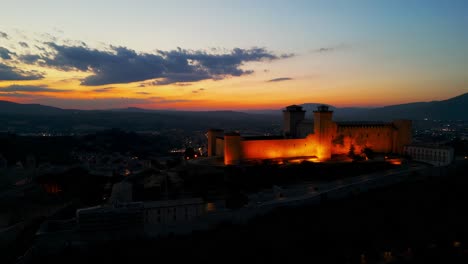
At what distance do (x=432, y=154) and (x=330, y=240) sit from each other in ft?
47.4

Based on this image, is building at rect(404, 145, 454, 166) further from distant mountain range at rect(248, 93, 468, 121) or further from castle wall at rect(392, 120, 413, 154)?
distant mountain range at rect(248, 93, 468, 121)

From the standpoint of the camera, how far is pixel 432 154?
913 inches

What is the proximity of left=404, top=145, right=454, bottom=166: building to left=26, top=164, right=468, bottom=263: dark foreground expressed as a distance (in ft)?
23.7

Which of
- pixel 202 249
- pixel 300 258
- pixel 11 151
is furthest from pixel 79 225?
pixel 11 151

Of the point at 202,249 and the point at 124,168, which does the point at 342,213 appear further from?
the point at 124,168

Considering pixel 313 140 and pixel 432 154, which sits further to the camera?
pixel 313 140

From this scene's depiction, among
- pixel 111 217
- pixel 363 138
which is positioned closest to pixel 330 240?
pixel 111 217

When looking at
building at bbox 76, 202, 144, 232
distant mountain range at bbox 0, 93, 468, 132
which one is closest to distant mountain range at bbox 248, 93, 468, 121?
distant mountain range at bbox 0, 93, 468, 132

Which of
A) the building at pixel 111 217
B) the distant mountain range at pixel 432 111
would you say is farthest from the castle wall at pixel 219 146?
the distant mountain range at pixel 432 111

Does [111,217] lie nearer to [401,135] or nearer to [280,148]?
[280,148]

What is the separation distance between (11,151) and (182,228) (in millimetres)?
29417

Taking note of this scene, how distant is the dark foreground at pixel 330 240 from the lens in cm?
1170

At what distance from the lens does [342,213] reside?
15.0 meters

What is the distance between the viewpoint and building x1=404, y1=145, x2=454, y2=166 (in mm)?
22406
